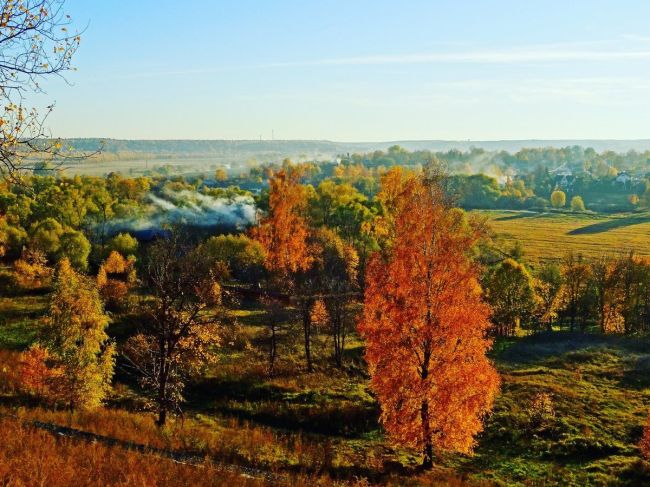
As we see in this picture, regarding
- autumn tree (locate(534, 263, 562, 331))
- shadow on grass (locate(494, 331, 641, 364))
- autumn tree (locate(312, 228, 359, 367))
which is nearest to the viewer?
shadow on grass (locate(494, 331, 641, 364))

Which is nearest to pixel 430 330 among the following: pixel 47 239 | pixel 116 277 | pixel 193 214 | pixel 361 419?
pixel 361 419

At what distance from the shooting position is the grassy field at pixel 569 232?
11738 cm

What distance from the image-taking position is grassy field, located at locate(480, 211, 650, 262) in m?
117

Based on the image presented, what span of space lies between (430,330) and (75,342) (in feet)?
65.6

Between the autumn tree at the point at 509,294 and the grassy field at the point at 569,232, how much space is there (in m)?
46.3

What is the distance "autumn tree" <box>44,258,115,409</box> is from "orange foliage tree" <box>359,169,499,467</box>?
15786 mm

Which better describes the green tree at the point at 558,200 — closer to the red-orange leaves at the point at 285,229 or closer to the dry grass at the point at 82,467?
the red-orange leaves at the point at 285,229

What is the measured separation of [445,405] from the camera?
22.7 metres

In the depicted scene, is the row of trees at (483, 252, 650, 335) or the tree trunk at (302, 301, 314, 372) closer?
the tree trunk at (302, 301, 314, 372)

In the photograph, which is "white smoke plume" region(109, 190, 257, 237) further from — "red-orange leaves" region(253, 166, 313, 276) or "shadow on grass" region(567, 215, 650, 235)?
"shadow on grass" region(567, 215, 650, 235)

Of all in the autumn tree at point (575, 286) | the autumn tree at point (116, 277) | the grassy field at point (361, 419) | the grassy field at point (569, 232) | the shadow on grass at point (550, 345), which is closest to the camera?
the grassy field at point (361, 419)

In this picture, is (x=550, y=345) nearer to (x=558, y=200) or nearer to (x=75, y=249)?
(x=75, y=249)

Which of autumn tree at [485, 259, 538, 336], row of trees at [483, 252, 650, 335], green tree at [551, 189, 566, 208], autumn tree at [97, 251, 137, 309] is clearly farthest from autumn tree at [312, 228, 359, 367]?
green tree at [551, 189, 566, 208]

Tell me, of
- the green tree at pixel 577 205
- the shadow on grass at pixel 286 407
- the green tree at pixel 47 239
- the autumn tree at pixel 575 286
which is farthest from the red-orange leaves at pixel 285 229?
the green tree at pixel 577 205
